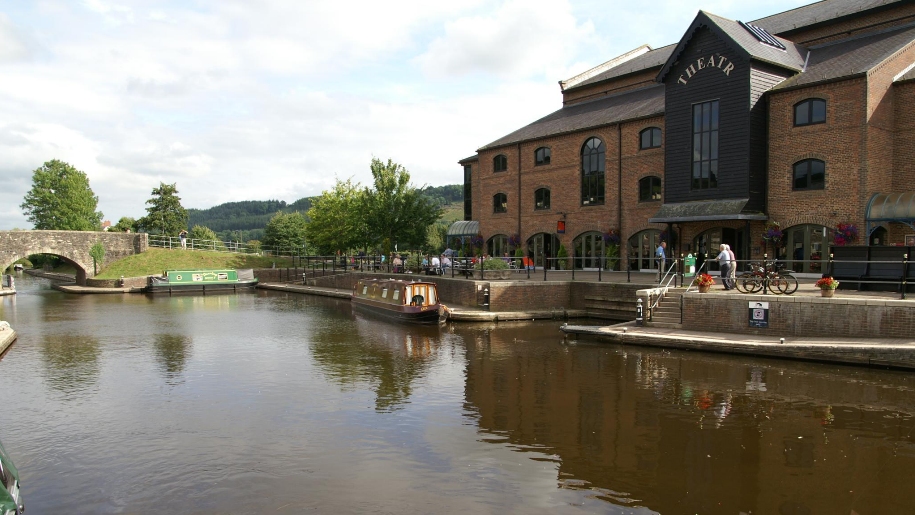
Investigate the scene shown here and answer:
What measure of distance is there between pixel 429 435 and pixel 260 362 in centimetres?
728

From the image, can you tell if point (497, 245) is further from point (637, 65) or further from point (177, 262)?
point (177, 262)

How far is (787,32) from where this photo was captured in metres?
25.5

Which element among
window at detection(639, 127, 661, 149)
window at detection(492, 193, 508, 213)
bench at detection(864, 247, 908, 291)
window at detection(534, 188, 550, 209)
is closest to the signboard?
bench at detection(864, 247, 908, 291)

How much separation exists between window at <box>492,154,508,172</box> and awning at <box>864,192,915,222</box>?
1698 cm

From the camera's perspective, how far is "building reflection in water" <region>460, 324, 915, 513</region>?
7.03 m

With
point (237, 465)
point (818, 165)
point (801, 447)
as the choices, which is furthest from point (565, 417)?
point (818, 165)

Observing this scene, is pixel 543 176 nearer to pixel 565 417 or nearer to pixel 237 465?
pixel 565 417

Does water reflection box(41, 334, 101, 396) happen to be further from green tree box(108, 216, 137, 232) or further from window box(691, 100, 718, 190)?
green tree box(108, 216, 137, 232)

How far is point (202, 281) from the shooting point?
3875 cm

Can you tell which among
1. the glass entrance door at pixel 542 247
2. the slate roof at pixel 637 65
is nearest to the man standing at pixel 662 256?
the glass entrance door at pixel 542 247

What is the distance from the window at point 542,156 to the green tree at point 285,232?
3986cm

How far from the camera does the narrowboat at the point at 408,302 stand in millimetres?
21172

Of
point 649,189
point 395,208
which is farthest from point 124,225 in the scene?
point 649,189

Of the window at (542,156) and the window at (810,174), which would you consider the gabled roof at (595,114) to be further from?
the window at (810,174)
